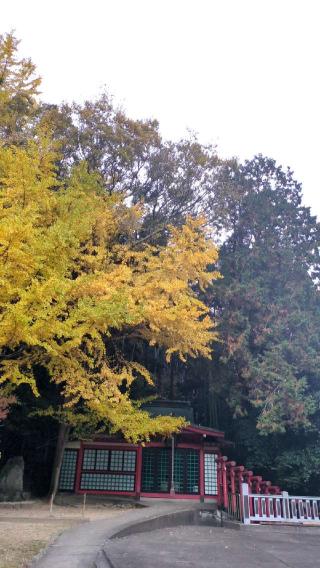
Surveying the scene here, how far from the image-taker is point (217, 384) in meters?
19.7

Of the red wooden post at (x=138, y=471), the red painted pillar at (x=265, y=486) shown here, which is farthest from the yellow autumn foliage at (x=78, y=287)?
the red painted pillar at (x=265, y=486)

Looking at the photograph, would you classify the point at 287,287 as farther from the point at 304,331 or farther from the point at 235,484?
the point at 235,484

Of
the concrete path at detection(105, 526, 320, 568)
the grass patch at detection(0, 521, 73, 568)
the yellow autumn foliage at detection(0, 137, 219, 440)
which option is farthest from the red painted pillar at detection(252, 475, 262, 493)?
the grass patch at detection(0, 521, 73, 568)

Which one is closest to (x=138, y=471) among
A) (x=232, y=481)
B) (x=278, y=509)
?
(x=232, y=481)

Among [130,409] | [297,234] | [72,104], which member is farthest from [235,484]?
[72,104]

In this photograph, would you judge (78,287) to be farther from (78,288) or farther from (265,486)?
(265,486)

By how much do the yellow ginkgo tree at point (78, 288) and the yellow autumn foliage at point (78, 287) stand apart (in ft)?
0.09

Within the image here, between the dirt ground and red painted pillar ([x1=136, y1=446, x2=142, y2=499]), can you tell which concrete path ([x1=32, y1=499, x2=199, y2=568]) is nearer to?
the dirt ground

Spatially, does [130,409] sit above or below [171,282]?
below

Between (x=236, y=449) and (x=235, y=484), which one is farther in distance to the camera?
(x=236, y=449)

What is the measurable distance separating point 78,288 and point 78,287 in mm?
27

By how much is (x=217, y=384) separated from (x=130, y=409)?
8.93 meters

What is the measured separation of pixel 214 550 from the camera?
291 inches

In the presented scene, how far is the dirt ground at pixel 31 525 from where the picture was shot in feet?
18.7
